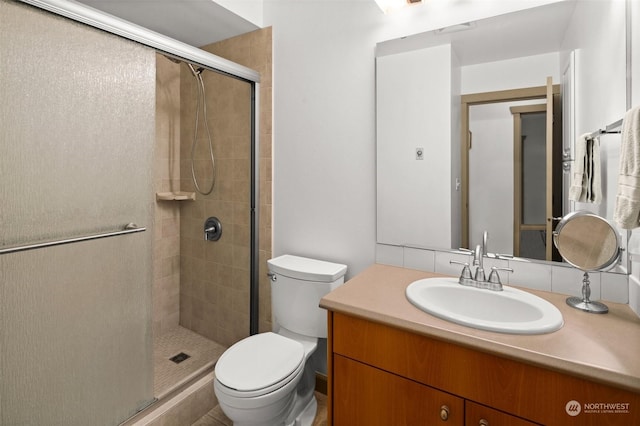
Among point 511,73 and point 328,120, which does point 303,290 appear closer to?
point 328,120

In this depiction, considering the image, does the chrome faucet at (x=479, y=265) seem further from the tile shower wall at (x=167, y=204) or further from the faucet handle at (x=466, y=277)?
the tile shower wall at (x=167, y=204)

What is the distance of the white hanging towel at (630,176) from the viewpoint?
0.90 metres

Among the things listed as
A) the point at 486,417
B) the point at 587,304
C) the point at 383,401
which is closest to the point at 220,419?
the point at 383,401

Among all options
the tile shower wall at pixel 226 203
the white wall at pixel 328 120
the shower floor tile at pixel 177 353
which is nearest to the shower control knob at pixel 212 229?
the tile shower wall at pixel 226 203

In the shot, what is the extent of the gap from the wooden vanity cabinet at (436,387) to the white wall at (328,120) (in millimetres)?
663

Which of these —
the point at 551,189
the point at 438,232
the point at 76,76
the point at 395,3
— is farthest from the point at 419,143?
the point at 76,76

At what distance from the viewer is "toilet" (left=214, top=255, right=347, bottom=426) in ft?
4.44

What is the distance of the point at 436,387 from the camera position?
1.08 metres

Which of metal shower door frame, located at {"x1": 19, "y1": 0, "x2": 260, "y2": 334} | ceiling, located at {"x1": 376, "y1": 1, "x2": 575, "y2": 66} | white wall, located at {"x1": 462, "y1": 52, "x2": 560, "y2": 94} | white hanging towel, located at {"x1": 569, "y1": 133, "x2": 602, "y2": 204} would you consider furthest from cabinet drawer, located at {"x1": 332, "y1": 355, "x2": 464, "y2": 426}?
ceiling, located at {"x1": 376, "y1": 1, "x2": 575, "y2": 66}

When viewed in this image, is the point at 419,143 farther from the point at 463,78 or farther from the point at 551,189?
the point at 551,189

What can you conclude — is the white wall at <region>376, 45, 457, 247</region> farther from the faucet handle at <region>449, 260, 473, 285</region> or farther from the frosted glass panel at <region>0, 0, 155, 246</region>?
the frosted glass panel at <region>0, 0, 155, 246</region>

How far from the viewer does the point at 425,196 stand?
164cm

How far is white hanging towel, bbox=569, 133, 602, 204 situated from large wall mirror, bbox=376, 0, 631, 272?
4cm

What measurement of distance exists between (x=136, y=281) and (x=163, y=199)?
107cm
